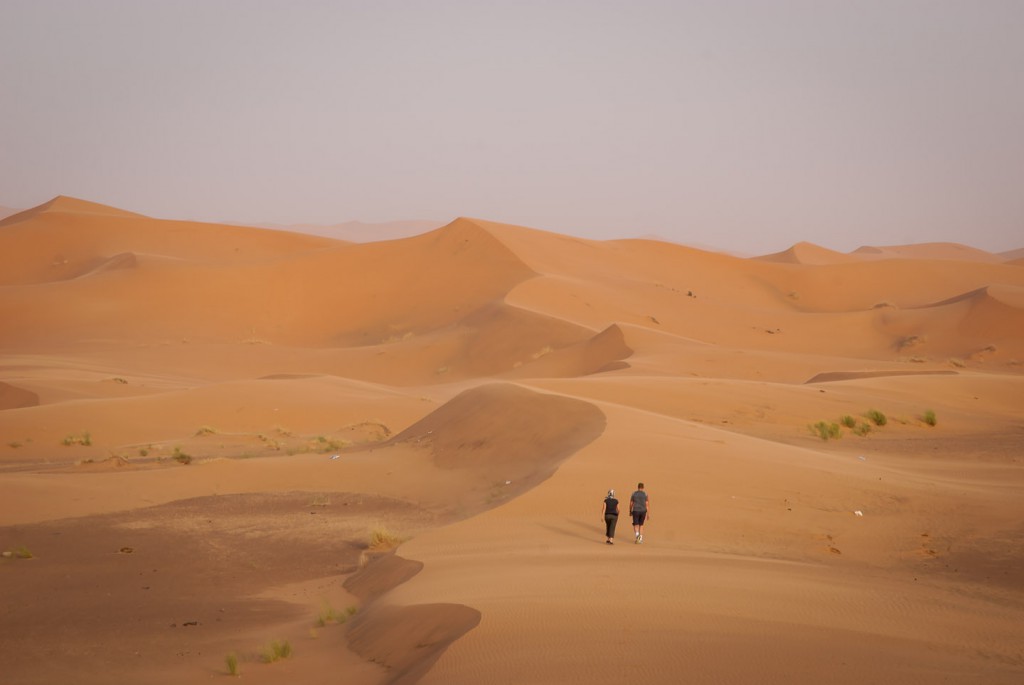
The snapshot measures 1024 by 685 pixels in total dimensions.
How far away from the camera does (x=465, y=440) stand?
19.0m

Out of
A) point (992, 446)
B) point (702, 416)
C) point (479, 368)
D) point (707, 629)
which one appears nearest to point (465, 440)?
point (702, 416)

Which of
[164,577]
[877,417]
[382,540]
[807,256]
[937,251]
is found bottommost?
[164,577]

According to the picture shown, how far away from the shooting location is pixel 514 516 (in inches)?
497

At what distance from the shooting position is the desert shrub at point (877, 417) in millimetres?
23562

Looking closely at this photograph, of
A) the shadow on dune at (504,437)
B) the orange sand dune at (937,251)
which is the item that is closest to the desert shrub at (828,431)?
the shadow on dune at (504,437)

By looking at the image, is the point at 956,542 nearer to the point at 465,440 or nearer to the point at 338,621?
the point at 338,621

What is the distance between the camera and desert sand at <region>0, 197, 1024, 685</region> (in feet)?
23.1

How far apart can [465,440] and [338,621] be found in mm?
9894

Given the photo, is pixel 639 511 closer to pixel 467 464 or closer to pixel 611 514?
pixel 611 514

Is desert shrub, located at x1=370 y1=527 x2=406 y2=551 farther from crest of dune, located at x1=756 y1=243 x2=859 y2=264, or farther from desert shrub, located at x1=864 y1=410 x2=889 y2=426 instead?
crest of dune, located at x1=756 y1=243 x2=859 y2=264

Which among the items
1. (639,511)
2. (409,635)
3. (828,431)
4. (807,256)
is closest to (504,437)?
(639,511)

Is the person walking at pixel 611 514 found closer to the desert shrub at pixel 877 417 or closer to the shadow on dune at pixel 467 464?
the shadow on dune at pixel 467 464

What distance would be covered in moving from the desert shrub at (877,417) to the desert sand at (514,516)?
0.24 feet

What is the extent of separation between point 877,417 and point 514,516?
45.8 ft
